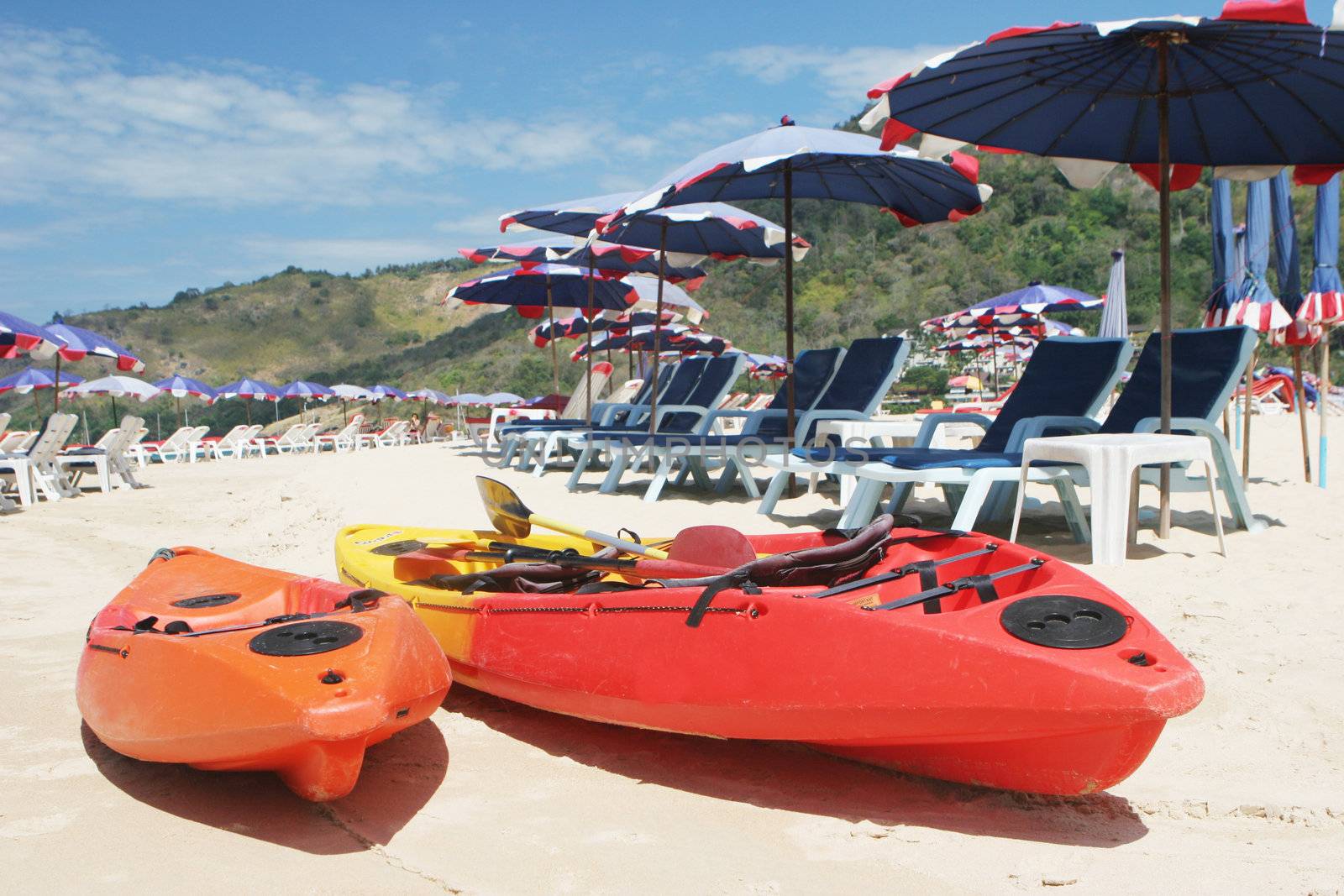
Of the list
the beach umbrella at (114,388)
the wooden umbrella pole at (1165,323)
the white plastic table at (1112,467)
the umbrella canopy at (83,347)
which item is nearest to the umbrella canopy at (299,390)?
the beach umbrella at (114,388)

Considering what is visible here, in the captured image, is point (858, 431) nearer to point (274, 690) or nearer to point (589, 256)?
point (589, 256)

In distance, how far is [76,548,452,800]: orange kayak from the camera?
2236mm

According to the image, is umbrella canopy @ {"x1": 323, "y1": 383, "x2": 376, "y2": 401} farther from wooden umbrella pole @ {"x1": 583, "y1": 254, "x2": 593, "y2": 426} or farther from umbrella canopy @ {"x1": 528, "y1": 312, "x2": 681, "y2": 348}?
wooden umbrella pole @ {"x1": 583, "y1": 254, "x2": 593, "y2": 426}

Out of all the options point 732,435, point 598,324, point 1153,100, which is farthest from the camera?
point 598,324

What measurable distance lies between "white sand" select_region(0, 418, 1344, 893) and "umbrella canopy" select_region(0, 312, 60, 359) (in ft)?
28.0

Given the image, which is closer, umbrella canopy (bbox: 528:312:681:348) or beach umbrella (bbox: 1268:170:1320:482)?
beach umbrella (bbox: 1268:170:1320:482)

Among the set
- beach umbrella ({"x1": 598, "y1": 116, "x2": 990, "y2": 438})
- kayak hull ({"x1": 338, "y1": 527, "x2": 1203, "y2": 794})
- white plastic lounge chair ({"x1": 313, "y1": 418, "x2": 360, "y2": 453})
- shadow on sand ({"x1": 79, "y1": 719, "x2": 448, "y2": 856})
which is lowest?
white plastic lounge chair ({"x1": 313, "y1": 418, "x2": 360, "y2": 453})

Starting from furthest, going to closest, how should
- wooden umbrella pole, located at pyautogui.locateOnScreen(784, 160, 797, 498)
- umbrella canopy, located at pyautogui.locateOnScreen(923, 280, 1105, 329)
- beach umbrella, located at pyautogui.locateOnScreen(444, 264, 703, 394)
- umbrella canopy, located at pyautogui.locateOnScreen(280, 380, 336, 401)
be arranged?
umbrella canopy, located at pyautogui.locateOnScreen(280, 380, 336, 401)
umbrella canopy, located at pyautogui.locateOnScreen(923, 280, 1105, 329)
beach umbrella, located at pyautogui.locateOnScreen(444, 264, 703, 394)
wooden umbrella pole, located at pyautogui.locateOnScreen(784, 160, 797, 498)

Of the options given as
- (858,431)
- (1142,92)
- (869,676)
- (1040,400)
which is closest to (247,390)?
(858,431)

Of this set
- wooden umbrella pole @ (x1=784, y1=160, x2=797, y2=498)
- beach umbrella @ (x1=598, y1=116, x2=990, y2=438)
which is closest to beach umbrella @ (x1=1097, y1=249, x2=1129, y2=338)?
beach umbrella @ (x1=598, y1=116, x2=990, y2=438)

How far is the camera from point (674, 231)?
872cm

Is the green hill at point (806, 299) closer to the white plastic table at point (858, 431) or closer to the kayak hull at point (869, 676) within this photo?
the white plastic table at point (858, 431)

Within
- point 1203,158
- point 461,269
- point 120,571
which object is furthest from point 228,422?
point 1203,158

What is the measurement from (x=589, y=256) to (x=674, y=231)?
135 centimetres
